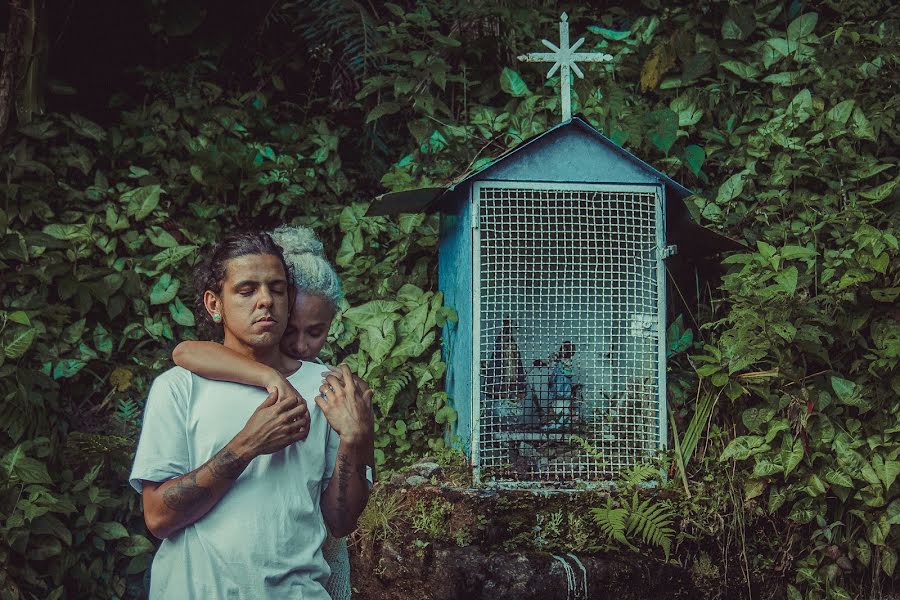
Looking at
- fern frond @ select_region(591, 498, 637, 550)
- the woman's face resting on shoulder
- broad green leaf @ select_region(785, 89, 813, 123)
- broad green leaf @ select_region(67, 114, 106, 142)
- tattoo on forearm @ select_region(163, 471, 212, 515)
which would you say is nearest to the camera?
tattoo on forearm @ select_region(163, 471, 212, 515)

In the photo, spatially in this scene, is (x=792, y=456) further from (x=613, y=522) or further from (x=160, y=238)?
(x=160, y=238)

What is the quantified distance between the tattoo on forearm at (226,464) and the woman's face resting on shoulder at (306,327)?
824 millimetres

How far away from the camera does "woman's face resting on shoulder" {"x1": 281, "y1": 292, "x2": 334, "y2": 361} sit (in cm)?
307

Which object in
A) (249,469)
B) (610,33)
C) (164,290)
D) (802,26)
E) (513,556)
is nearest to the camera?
(249,469)

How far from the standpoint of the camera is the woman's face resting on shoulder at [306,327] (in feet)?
10.1

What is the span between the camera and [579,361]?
4.77 m

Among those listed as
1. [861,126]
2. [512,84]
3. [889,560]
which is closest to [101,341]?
[512,84]

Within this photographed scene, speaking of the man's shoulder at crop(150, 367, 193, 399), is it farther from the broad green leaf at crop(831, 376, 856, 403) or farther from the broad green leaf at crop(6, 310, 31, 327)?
the broad green leaf at crop(831, 376, 856, 403)

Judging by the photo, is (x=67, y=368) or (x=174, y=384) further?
(x=67, y=368)

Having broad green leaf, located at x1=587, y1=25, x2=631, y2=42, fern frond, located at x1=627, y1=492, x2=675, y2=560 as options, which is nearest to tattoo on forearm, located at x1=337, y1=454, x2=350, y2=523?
fern frond, located at x1=627, y1=492, x2=675, y2=560

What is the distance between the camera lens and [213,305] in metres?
2.67

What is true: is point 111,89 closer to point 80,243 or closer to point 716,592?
point 80,243

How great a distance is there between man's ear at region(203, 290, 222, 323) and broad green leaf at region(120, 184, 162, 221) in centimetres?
308

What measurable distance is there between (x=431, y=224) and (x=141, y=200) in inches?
63.9
